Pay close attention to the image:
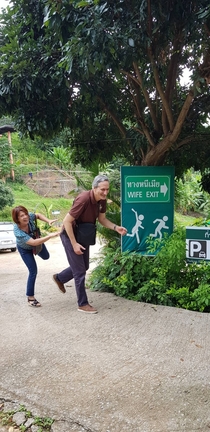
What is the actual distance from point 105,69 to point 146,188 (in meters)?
1.69

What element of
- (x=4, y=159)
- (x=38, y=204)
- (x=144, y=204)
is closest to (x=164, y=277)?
(x=144, y=204)

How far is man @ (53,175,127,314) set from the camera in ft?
13.1

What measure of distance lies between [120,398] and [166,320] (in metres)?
1.55

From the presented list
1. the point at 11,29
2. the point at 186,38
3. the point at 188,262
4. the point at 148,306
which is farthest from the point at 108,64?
the point at 148,306

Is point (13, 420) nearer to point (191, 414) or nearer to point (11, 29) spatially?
point (191, 414)

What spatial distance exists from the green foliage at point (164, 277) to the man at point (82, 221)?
69 cm

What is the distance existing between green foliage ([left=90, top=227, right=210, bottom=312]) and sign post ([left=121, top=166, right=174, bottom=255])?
0.20m

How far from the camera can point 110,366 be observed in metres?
2.98

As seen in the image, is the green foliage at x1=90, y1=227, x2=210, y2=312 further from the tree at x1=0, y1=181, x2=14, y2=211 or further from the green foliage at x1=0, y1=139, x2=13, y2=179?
the green foliage at x1=0, y1=139, x2=13, y2=179

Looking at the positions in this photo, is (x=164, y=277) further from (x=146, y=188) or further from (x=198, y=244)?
(x=146, y=188)

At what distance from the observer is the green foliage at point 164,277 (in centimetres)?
435

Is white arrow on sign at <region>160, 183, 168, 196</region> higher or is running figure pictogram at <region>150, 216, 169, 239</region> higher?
white arrow on sign at <region>160, 183, 168, 196</region>

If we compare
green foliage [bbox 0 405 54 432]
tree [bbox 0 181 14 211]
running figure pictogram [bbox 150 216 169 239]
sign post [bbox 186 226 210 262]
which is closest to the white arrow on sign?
running figure pictogram [bbox 150 216 169 239]

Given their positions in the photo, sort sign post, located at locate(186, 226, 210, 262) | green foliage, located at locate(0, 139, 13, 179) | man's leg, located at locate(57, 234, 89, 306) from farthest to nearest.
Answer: green foliage, located at locate(0, 139, 13, 179) → sign post, located at locate(186, 226, 210, 262) → man's leg, located at locate(57, 234, 89, 306)
